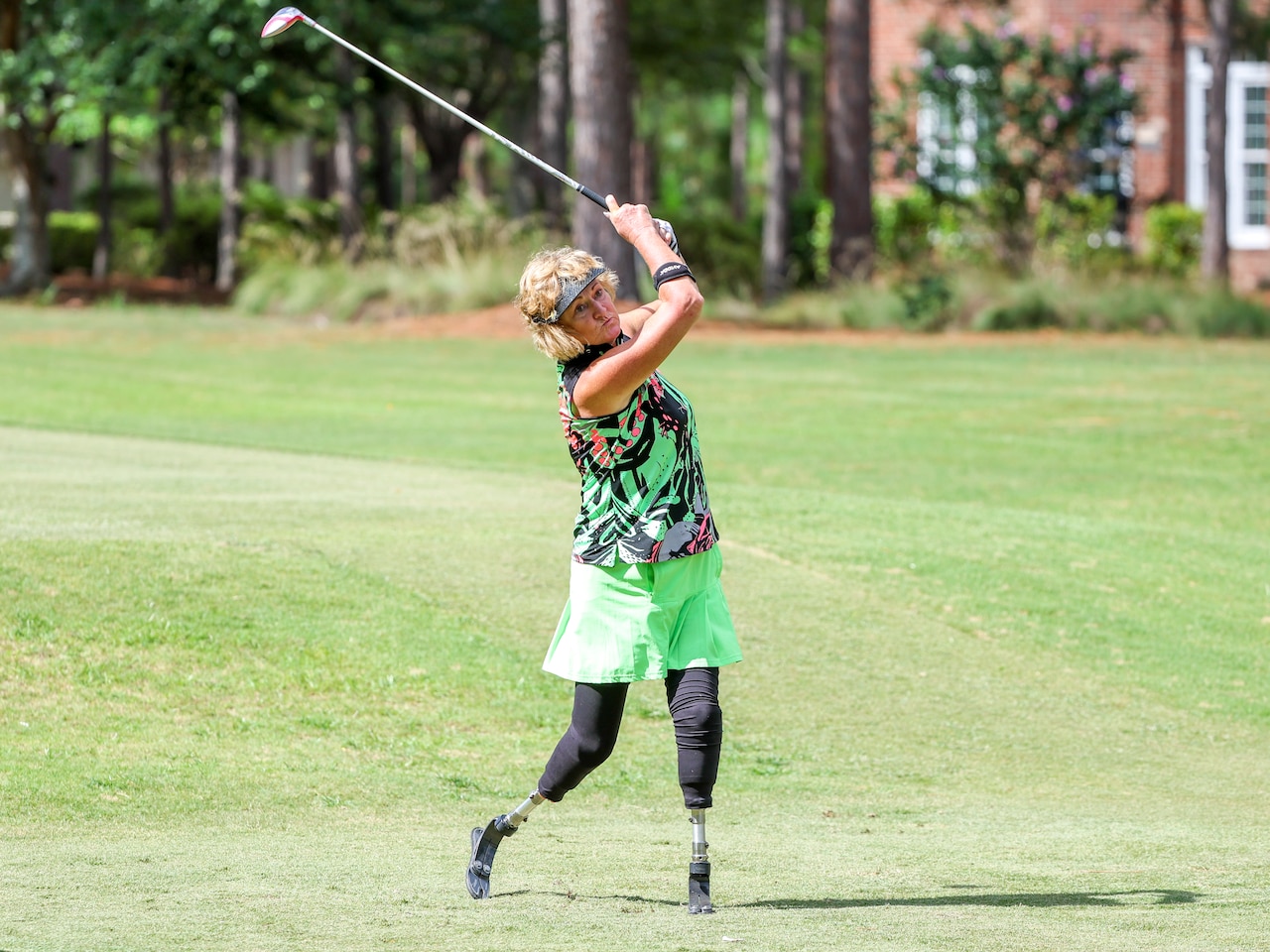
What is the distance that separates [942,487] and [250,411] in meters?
7.16

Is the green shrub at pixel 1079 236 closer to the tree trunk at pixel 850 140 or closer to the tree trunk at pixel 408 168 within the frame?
the tree trunk at pixel 850 140

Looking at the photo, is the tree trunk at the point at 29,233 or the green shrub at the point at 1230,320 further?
the tree trunk at the point at 29,233

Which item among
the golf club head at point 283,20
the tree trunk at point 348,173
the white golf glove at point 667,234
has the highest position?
the tree trunk at point 348,173

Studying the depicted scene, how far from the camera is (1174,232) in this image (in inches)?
1312

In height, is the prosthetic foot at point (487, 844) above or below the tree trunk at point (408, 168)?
below

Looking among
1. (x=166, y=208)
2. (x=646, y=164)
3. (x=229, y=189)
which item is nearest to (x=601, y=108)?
(x=229, y=189)

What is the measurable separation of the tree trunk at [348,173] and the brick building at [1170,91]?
361 inches

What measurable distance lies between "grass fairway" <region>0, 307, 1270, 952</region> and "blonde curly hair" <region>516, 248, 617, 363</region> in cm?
156

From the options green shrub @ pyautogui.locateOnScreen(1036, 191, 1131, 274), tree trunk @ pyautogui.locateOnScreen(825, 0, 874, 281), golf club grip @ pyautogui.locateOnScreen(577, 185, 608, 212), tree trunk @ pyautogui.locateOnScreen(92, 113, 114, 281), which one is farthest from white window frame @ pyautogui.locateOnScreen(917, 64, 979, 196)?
golf club grip @ pyautogui.locateOnScreen(577, 185, 608, 212)

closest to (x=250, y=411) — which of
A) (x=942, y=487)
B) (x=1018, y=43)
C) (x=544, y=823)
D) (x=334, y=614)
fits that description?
(x=942, y=487)

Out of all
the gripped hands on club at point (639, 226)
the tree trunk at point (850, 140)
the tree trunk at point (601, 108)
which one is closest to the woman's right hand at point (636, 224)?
the gripped hands on club at point (639, 226)

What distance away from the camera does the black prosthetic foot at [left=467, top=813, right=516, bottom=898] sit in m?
5.75

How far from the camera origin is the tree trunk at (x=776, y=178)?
32.6 m

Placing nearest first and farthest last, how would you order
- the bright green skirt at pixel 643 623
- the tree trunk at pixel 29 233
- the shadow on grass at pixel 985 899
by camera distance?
the bright green skirt at pixel 643 623, the shadow on grass at pixel 985 899, the tree trunk at pixel 29 233
